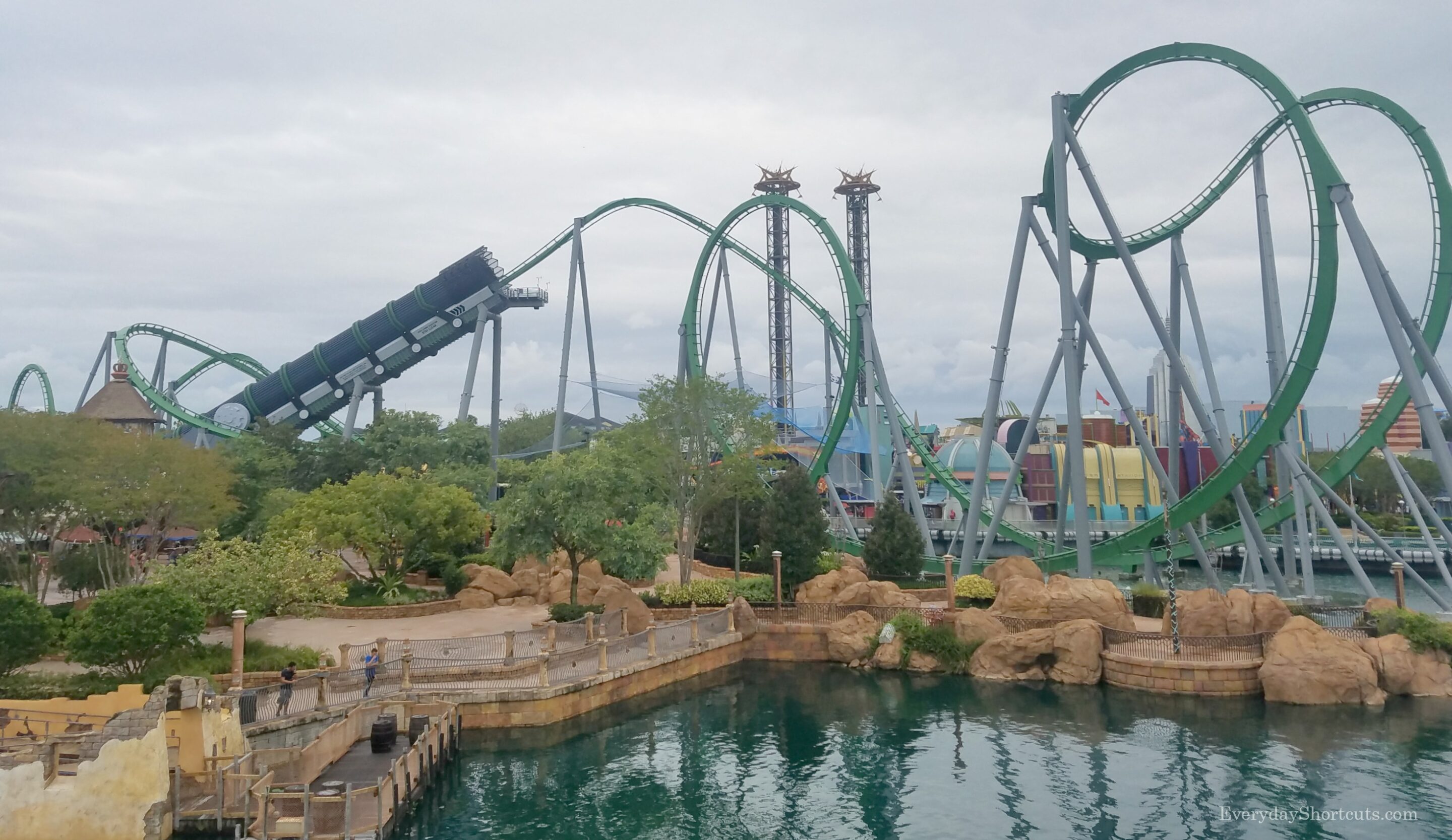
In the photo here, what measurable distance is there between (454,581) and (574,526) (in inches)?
298

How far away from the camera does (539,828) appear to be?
15289 millimetres

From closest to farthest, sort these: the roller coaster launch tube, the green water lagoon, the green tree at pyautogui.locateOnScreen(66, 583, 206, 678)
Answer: the green water lagoon, the green tree at pyautogui.locateOnScreen(66, 583, 206, 678), the roller coaster launch tube

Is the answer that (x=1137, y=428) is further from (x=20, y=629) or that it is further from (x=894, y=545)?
(x=20, y=629)

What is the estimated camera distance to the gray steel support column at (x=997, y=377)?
31625 millimetres

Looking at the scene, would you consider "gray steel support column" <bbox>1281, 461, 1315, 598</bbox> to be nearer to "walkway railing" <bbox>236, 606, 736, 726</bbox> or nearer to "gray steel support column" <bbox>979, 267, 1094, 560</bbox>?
"gray steel support column" <bbox>979, 267, 1094, 560</bbox>

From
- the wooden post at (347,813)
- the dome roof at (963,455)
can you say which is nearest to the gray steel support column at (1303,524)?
the wooden post at (347,813)

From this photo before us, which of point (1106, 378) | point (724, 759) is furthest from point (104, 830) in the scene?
point (1106, 378)

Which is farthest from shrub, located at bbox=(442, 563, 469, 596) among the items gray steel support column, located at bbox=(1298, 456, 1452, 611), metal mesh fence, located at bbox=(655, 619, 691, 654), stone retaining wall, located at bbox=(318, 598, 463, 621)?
gray steel support column, located at bbox=(1298, 456, 1452, 611)

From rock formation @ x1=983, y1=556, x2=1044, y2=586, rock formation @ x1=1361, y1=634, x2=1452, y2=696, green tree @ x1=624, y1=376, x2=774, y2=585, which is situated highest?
green tree @ x1=624, y1=376, x2=774, y2=585

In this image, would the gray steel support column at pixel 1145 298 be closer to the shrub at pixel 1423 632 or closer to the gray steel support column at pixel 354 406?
the shrub at pixel 1423 632

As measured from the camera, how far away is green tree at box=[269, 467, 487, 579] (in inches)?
1179

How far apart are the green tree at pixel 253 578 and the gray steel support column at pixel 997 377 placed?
19.0m

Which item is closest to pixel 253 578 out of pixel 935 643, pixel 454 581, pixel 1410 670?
pixel 454 581

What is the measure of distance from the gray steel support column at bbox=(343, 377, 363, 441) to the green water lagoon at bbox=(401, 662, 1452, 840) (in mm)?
32386
